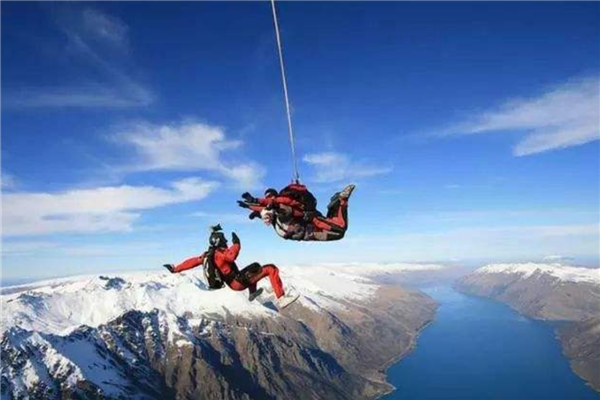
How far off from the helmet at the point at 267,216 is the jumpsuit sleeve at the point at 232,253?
1.46 meters

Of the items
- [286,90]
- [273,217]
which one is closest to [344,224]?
[273,217]

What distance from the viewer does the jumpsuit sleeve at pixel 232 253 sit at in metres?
18.0

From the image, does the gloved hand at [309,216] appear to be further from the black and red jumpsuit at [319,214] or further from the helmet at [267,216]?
the helmet at [267,216]

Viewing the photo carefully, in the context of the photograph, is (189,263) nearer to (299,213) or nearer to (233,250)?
(233,250)

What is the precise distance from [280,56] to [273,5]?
1.29m

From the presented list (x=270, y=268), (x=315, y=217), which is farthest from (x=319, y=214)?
(x=270, y=268)

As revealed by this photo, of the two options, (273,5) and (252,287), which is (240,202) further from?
(273,5)

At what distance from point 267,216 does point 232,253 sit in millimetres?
1929

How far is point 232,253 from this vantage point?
59.0 ft

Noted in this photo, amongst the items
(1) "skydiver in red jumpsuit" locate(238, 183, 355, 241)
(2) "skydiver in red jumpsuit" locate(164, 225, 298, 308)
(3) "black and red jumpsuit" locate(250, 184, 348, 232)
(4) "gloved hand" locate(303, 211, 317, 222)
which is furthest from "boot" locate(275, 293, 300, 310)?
(4) "gloved hand" locate(303, 211, 317, 222)

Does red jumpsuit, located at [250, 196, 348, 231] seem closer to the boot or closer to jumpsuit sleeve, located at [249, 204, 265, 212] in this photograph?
jumpsuit sleeve, located at [249, 204, 265, 212]

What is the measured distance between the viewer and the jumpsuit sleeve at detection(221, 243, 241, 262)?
707 inches

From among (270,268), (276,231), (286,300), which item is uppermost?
(276,231)

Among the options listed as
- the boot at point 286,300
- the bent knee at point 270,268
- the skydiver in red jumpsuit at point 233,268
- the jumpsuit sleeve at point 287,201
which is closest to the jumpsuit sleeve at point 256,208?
the jumpsuit sleeve at point 287,201
